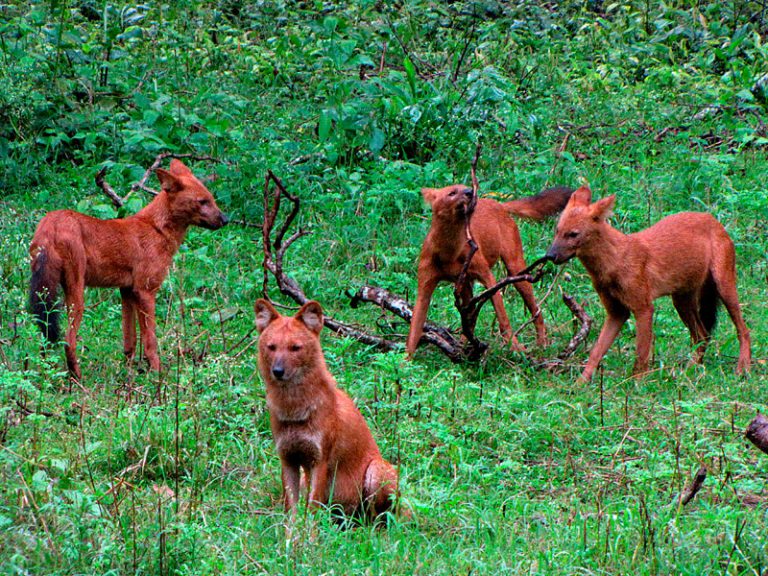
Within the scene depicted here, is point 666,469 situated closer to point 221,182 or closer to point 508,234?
point 508,234

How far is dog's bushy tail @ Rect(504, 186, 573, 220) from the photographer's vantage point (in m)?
9.33

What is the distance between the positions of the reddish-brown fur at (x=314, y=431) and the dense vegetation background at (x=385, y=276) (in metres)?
0.25

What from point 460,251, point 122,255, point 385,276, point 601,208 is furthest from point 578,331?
point 122,255

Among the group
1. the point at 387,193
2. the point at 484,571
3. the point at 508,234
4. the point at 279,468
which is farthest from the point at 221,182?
the point at 484,571

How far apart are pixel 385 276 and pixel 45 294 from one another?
134 inches

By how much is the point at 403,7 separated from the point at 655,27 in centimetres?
361

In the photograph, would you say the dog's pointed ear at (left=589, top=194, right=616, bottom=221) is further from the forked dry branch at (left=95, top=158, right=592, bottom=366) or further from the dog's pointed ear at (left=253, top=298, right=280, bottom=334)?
the dog's pointed ear at (left=253, top=298, right=280, bottom=334)

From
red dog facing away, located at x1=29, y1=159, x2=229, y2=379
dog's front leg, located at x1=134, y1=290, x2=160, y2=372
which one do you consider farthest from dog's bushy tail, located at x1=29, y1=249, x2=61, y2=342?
dog's front leg, located at x1=134, y1=290, x2=160, y2=372

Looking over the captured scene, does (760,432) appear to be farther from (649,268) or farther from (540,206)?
(540,206)

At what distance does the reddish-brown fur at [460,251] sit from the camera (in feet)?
26.5

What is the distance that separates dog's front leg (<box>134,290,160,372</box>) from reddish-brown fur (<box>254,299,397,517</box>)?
2508 millimetres

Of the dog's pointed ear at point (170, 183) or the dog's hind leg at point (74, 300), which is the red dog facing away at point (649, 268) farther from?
the dog's hind leg at point (74, 300)

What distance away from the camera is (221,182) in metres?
10.3

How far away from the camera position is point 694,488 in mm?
4492
